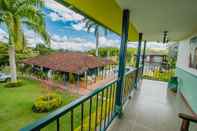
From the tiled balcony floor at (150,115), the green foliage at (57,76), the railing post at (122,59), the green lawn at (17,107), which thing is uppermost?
the railing post at (122,59)

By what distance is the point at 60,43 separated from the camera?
1064cm

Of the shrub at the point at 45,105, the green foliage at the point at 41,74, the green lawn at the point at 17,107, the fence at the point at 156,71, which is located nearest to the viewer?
the green lawn at the point at 17,107

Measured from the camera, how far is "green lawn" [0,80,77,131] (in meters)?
6.47

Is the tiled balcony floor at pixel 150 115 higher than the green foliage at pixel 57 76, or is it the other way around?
the tiled balcony floor at pixel 150 115

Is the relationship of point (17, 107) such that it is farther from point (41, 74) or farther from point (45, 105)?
point (41, 74)

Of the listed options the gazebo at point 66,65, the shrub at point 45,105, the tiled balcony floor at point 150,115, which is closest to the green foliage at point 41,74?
the gazebo at point 66,65

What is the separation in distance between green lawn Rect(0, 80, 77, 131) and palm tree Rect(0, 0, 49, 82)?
321cm

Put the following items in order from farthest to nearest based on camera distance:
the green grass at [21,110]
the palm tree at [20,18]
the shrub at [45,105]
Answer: the shrub at [45,105] → the palm tree at [20,18] → the green grass at [21,110]

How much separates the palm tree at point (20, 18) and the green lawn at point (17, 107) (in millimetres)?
3205

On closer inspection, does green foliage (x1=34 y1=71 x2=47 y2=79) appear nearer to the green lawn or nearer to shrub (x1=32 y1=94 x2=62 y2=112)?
the green lawn

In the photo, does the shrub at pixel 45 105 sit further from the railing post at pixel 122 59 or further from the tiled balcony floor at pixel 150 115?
the railing post at pixel 122 59

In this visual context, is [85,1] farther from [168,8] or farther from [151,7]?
[168,8]

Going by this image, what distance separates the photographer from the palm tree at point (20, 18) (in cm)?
711

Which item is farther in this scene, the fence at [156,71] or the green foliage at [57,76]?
the green foliage at [57,76]
